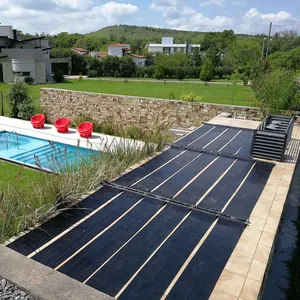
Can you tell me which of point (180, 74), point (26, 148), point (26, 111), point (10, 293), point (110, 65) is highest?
point (110, 65)

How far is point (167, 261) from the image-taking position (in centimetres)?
369

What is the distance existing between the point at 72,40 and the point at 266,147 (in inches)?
3989

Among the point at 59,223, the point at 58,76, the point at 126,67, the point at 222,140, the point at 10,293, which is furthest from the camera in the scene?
the point at 126,67

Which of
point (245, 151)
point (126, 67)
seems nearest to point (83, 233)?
point (245, 151)

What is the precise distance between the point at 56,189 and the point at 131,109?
10.3 metres

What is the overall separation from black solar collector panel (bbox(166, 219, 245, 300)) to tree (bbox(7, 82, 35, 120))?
49.1ft

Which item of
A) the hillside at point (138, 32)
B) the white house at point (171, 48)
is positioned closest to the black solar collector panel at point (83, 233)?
the white house at point (171, 48)

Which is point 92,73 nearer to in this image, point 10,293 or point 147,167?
point 147,167

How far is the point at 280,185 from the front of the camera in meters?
5.93

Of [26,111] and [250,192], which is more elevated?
[250,192]

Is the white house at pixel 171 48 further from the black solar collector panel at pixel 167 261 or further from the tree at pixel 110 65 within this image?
the black solar collector panel at pixel 167 261

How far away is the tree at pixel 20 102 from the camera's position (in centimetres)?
1694

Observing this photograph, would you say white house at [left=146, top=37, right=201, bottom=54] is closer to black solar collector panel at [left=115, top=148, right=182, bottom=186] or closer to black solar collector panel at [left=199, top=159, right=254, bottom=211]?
black solar collector panel at [left=115, top=148, right=182, bottom=186]

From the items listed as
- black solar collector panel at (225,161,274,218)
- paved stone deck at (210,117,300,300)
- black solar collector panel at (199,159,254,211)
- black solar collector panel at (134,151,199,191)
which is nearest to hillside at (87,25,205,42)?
black solar collector panel at (134,151,199,191)
